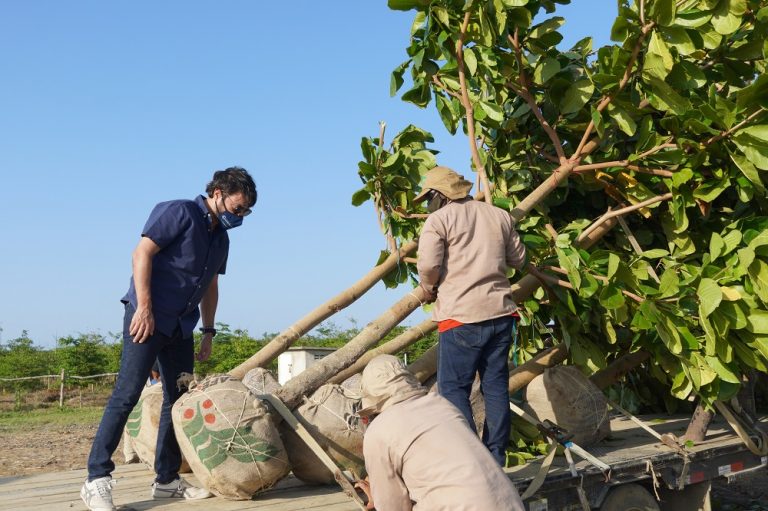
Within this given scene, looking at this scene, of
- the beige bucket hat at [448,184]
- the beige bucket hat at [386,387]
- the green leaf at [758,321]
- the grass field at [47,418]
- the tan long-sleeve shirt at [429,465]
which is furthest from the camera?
the grass field at [47,418]

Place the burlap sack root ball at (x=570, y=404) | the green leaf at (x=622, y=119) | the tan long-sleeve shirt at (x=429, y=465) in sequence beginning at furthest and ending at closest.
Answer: the burlap sack root ball at (x=570, y=404)
the green leaf at (x=622, y=119)
the tan long-sleeve shirt at (x=429, y=465)

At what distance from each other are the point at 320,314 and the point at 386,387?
2575mm

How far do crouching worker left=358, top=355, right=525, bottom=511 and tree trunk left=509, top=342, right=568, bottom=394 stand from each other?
2.40m

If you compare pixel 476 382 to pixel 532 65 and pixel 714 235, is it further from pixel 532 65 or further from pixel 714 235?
pixel 532 65

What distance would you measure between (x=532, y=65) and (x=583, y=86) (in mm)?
375

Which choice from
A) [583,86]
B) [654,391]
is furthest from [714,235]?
[654,391]

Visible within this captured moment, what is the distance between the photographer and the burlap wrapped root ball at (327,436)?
3703 millimetres

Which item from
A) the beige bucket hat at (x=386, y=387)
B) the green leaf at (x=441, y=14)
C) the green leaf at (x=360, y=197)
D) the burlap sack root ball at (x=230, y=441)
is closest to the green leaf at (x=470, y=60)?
the green leaf at (x=441, y=14)

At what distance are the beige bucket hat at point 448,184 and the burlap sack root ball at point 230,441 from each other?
1337mm

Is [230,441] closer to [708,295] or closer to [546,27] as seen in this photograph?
[708,295]

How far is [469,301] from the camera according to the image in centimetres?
369

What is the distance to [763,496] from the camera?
6.64 metres

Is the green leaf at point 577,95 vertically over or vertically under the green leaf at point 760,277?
over

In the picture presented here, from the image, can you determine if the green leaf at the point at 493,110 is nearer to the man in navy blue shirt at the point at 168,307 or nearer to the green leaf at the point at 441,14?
the green leaf at the point at 441,14
